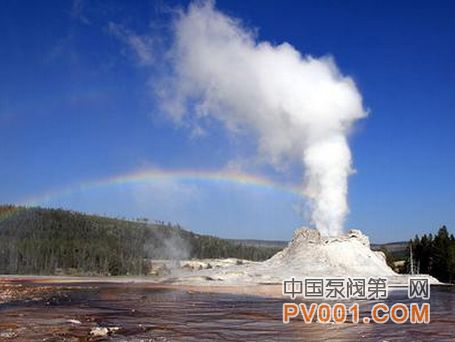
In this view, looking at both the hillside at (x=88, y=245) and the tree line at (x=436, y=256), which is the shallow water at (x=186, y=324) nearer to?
the tree line at (x=436, y=256)

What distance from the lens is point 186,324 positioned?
82.4 ft

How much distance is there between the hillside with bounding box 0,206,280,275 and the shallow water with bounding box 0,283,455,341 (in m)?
77.7

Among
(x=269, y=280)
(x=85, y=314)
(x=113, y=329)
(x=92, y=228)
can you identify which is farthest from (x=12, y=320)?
(x=92, y=228)

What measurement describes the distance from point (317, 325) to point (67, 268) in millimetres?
94111

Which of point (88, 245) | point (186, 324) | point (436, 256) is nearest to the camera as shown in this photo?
point (186, 324)

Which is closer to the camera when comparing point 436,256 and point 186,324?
point 186,324

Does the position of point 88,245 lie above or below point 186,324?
above

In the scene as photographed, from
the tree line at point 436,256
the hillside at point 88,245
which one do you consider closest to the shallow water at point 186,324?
the tree line at point 436,256

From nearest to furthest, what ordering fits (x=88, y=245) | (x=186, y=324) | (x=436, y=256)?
(x=186, y=324)
(x=436, y=256)
(x=88, y=245)

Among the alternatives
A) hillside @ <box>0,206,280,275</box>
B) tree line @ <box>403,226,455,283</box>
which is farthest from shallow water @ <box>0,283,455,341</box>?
hillside @ <box>0,206,280,275</box>

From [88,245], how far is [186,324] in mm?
103751

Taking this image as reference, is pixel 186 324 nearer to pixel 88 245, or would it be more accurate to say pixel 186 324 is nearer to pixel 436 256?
pixel 436 256

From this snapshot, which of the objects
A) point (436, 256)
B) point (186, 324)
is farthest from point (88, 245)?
point (186, 324)

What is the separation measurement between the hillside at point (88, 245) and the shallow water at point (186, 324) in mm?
77723
